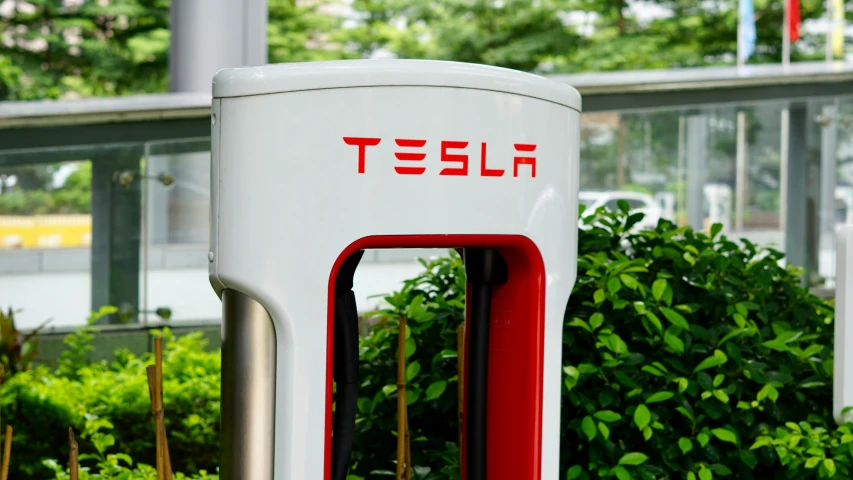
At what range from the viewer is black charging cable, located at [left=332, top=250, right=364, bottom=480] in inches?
75.5

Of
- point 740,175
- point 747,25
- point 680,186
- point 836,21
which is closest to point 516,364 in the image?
point 680,186

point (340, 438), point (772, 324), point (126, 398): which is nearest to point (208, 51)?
point (126, 398)

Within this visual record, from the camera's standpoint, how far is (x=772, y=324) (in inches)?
117

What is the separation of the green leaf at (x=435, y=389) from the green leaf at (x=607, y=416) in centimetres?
41

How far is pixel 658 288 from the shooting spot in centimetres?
277

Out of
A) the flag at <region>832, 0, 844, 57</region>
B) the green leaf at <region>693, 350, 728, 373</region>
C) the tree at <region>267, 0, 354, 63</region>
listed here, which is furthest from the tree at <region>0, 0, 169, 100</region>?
the green leaf at <region>693, 350, 728, 373</region>

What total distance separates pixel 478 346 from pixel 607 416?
61cm

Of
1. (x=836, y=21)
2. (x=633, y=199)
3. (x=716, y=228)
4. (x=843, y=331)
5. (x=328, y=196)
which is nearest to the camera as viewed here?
(x=328, y=196)

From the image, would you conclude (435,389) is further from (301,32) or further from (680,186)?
(301,32)

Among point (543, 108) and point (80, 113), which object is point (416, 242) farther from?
point (80, 113)

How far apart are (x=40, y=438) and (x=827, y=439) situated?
271 cm

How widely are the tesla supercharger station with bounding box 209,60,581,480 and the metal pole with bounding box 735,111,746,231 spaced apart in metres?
4.81

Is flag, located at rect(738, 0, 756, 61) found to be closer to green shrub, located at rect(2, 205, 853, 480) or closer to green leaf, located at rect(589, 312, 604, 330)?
green shrub, located at rect(2, 205, 853, 480)

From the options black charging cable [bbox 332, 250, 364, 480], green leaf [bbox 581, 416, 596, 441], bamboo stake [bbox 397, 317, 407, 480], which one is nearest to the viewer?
black charging cable [bbox 332, 250, 364, 480]
